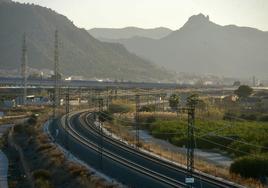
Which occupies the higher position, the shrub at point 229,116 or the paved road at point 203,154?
the shrub at point 229,116

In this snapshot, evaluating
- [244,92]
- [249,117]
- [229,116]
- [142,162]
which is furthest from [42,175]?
[244,92]

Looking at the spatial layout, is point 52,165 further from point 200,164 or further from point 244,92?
point 244,92

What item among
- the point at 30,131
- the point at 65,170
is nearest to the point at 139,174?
the point at 65,170

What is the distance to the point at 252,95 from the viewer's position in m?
136

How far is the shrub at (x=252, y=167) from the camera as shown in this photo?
131 feet

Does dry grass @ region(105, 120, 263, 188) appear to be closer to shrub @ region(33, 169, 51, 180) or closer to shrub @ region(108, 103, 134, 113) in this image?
shrub @ region(33, 169, 51, 180)

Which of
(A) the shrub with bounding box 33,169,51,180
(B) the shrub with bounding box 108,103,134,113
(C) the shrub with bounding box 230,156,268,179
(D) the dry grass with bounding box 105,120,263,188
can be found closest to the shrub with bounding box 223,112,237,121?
(D) the dry grass with bounding box 105,120,263,188

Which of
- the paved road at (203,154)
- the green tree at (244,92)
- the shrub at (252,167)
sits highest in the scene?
the green tree at (244,92)

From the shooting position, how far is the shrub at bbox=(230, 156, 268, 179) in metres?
40.0

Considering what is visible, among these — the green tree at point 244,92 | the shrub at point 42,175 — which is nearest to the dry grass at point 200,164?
the shrub at point 42,175

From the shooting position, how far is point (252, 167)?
40531 millimetres

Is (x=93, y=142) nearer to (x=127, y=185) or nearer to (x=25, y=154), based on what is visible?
(x=25, y=154)

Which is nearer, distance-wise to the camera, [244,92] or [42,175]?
[42,175]

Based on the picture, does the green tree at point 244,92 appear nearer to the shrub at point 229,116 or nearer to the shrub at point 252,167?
the shrub at point 229,116
